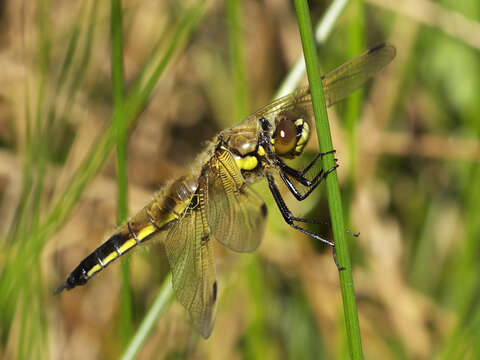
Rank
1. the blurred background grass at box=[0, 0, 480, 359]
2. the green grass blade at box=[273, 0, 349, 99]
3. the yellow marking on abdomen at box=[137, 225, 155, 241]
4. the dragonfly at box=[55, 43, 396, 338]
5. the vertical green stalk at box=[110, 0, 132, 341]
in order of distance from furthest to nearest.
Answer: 1. the blurred background grass at box=[0, 0, 480, 359]
2. the yellow marking on abdomen at box=[137, 225, 155, 241]
3. the dragonfly at box=[55, 43, 396, 338]
4. the green grass blade at box=[273, 0, 349, 99]
5. the vertical green stalk at box=[110, 0, 132, 341]

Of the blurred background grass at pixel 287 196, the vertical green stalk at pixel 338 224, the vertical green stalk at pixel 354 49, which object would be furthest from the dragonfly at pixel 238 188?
the blurred background grass at pixel 287 196

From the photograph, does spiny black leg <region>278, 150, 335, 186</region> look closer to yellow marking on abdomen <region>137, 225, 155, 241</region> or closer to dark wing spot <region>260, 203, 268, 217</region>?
dark wing spot <region>260, 203, 268, 217</region>

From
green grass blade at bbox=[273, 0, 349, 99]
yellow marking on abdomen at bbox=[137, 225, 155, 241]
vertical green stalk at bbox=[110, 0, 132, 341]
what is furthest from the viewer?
yellow marking on abdomen at bbox=[137, 225, 155, 241]

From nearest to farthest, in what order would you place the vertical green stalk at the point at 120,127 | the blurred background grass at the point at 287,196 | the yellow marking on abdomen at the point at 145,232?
the vertical green stalk at the point at 120,127
the yellow marking on abdomen at the point at 145,232
the blurred background grass at the point at 287,196

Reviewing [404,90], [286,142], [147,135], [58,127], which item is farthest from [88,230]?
[404,90]

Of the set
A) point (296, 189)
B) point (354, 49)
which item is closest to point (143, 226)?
point (296, 189)

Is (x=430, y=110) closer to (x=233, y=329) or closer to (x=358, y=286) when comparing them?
(x=358, y=286)

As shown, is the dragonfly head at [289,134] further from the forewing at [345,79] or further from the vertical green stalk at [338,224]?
the vertical green stalk at [338,224]

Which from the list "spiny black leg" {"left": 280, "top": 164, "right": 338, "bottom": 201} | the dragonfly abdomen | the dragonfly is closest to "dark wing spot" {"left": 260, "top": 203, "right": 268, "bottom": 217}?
the dragonfly

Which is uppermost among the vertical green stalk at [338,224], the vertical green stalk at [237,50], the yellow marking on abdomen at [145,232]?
the vertical green stalk at [237,50]
